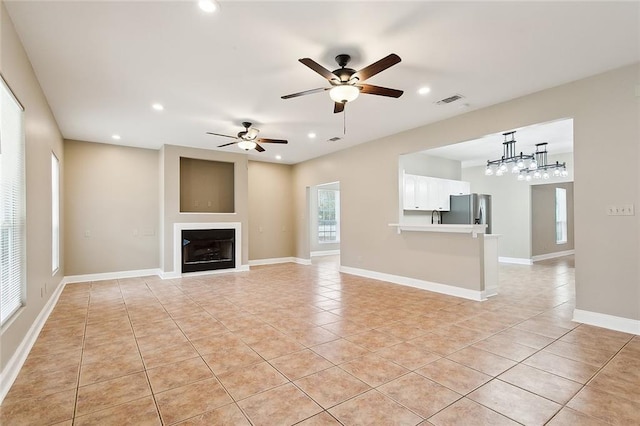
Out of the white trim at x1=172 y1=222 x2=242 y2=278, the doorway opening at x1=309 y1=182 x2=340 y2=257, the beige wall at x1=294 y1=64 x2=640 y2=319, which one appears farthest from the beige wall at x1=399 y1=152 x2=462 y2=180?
the white trim at x1=172 y1=222 x2=242 y2=278

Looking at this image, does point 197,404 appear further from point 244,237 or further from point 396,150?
point 244,237

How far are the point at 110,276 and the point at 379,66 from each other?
702cm

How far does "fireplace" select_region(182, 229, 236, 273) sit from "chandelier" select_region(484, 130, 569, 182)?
6276 millimetres

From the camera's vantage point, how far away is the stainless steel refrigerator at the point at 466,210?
736 centimetres

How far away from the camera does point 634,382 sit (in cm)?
238

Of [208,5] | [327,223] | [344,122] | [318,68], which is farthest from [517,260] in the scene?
[208,5]

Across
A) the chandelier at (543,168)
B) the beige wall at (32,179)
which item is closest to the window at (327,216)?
the chandelier at (543,168)

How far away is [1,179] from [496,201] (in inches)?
404

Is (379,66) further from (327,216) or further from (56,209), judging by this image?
(327,216)

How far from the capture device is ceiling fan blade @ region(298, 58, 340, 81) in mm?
Result: 2693

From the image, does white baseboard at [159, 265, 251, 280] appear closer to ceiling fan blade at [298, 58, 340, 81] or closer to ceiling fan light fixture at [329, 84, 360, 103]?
ceiling fan light fixture at [329, 84, 360, 103]

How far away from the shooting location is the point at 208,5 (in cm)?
242

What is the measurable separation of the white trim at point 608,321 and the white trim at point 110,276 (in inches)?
301

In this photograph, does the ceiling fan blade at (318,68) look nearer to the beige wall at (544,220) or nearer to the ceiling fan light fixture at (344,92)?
the ceiling fan light fixture at (344,92)
